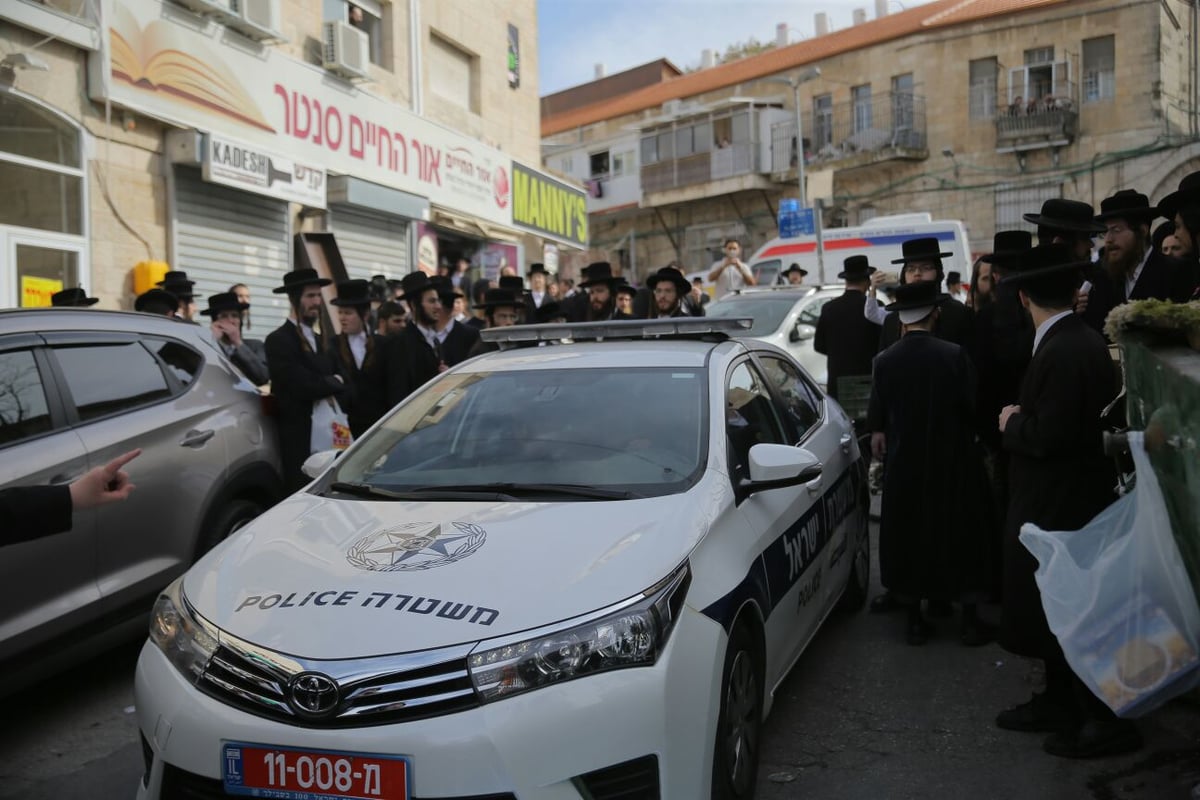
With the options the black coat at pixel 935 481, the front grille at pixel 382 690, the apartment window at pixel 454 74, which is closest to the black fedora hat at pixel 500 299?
the black coat at pixel 935 481

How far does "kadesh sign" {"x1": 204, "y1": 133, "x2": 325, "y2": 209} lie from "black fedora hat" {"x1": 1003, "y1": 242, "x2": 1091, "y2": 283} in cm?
975

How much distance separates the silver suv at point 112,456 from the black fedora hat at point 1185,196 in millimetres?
4633

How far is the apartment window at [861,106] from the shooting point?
37375 mm

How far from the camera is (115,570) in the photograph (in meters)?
4.34

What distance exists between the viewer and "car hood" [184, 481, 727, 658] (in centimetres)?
271

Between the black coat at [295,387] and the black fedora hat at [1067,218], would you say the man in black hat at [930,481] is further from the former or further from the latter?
the black coat at [295,387]

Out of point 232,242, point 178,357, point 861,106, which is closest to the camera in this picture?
point 178,357

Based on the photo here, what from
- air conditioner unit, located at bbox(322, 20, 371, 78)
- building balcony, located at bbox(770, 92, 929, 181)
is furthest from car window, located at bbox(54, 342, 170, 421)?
building balcony, located at bbox(770, 92, 929, 181)

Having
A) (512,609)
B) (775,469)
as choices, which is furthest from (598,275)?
(512,609)

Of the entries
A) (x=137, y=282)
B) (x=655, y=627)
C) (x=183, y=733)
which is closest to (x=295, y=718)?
(x=183, y=733)

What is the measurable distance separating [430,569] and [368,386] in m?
4.41

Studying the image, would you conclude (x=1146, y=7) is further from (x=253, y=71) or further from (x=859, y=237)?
(x=253, y=71)

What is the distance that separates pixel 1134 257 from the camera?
5332mm

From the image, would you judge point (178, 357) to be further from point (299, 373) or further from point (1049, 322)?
point (1049, 322)
